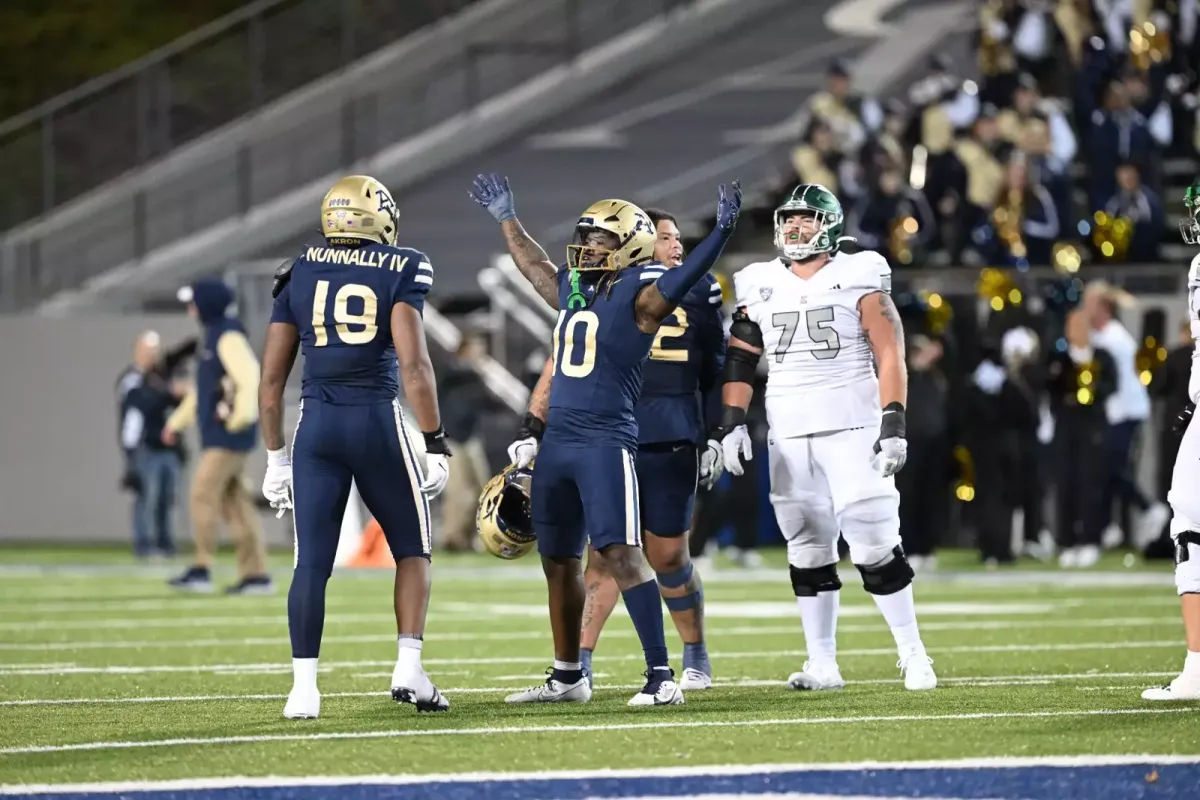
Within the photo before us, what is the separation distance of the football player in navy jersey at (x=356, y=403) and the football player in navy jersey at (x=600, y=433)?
1.45 ft

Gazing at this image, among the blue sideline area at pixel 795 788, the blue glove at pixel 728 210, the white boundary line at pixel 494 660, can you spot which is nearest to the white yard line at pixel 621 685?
the white boundary line at pixel 494 660

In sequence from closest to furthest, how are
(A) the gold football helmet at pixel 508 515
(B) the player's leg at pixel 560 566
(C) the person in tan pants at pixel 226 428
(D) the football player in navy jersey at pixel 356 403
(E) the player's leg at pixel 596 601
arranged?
(D) the football player in navy jersey at pixel 356 403 → (B) the player's leg at pixel 560 566 → (A) the gold football helmet at pixel 508 515 → (E) the player's leg at pixel 596 601 → (C) the person in tan pants at pixel 226 428

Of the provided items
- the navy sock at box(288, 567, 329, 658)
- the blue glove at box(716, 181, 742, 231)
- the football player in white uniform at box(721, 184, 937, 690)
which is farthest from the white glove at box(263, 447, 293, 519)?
the football player in white uniform at box(721, 184, 937, 690)

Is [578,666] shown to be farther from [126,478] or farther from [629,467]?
[126,478]

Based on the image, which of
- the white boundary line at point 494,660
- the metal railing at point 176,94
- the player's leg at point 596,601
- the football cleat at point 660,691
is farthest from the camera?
the metal railing at point 176,94

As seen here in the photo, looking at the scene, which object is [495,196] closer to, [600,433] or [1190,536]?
[600,433]

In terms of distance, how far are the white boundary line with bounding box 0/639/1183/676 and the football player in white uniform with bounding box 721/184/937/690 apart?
1.37 metres

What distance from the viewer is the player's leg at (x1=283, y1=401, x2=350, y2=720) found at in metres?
7.65

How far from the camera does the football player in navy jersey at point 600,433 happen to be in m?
7.96

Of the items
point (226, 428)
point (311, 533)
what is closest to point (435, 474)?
point (311, 533)

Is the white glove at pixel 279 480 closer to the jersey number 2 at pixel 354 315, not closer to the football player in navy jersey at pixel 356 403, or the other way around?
the football player in navy jersey at pixel 356 403

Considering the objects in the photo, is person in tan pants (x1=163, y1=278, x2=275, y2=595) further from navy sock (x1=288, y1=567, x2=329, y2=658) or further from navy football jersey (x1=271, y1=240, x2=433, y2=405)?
navy sock (x1=288, y1=567, x2=329, y2=658)

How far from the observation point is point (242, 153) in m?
23.2

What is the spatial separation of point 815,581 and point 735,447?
0.59 metres
